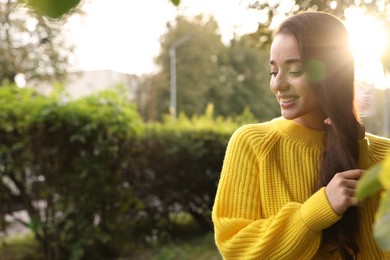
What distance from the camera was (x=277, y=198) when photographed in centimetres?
148

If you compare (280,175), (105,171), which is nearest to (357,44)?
(280,175)

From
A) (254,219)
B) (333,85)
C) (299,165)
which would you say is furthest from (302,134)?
(254,219)

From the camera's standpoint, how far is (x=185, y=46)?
31.5 m

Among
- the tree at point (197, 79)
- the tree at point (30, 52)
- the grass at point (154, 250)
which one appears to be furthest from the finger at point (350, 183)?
the tree at point (197, 79)

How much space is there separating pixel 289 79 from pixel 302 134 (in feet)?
0.75

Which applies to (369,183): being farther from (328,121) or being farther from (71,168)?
(71,168)

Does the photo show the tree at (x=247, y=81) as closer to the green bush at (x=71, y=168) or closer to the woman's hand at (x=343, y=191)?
the green bush at (x=71, y=168)

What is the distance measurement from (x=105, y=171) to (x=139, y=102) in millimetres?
24699

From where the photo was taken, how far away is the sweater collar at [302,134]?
1603mm

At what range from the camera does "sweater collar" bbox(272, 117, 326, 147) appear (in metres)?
1.60

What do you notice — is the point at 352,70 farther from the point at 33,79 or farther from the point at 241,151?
the point at 33,79

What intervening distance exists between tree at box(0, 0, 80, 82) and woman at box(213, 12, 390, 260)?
17719mm

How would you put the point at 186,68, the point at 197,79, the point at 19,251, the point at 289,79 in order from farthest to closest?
the point at 197,79 < the point at 186,68 < the point at 19,251 < the point at 289,79

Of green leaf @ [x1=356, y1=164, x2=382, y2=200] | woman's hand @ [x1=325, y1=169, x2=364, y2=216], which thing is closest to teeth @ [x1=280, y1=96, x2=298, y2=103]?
woman's hand @ [x1=325, y1=169, x2=364, y2=216]
